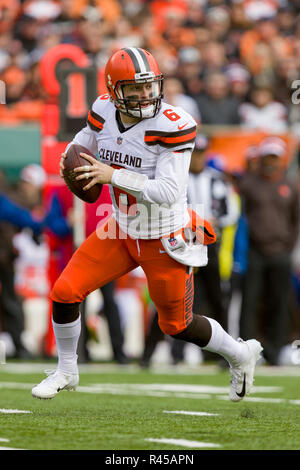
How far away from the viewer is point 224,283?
9086mm

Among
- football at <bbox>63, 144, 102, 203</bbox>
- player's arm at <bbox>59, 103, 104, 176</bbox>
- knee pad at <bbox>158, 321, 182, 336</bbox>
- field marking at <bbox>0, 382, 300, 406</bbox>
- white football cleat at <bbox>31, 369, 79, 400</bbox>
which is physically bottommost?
field marking at <bbox>0, 382, 300, 406</bbox>

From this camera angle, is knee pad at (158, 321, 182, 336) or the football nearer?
the football

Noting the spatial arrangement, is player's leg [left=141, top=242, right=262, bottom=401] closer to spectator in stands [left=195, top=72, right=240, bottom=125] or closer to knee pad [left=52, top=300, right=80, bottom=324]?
knee pad [left=52, top=300, right=80, bottom=324]

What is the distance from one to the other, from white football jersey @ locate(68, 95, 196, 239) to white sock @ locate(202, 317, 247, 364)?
0.58m

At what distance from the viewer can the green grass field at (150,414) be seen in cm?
390

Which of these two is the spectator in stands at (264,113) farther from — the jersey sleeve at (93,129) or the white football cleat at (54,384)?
the white football cleat at (54,384)

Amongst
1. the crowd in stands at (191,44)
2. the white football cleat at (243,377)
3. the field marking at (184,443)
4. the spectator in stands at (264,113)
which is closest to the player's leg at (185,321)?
the white football cleat at (243,377)

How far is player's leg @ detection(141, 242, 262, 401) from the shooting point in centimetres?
487

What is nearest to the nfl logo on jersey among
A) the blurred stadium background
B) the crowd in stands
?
the blurred stadium background

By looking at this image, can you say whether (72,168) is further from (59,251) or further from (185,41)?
(185,41)

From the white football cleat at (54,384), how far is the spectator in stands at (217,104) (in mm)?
6793

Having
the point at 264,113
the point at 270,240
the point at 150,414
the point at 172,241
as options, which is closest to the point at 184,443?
the point at 150,414

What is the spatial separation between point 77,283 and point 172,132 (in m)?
0.86
